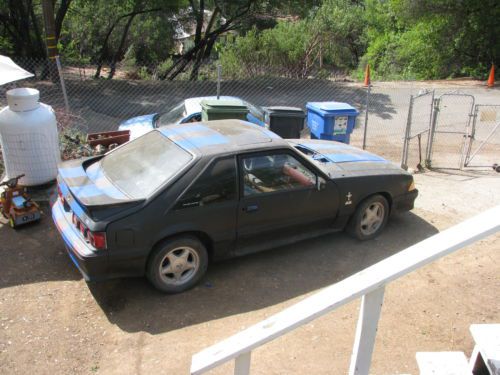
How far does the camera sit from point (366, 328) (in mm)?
1953

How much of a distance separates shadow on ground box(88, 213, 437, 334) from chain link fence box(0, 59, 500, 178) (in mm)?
4772

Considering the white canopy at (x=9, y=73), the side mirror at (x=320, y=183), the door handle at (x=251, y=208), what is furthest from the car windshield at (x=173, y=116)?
the door handle at (x=251, y=208)

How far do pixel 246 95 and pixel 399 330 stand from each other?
11.6 metres

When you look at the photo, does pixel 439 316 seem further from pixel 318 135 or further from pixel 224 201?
pixel 318 135

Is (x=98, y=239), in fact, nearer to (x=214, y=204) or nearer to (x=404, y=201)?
(x=214, y=204)

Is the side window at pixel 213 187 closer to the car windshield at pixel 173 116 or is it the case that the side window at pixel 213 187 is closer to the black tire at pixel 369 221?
the black tire at pixel 369 221

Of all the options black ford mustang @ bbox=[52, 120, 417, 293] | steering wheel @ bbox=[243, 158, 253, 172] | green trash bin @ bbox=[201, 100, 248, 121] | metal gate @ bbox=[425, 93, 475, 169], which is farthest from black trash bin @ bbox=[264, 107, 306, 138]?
steering wheel @ bbox=[243, 158, 253, 172]

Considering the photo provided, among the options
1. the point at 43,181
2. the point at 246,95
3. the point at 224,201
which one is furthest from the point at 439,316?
the point at 246,95

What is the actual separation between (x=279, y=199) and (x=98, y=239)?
72.9 inches

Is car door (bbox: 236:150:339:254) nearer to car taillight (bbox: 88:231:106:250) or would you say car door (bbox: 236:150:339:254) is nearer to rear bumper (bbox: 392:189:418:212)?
rear bumper (bbox: 392:189:418:212)

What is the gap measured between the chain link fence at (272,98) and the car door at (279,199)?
5122 millimetres

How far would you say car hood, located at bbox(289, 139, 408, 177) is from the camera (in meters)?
5.74

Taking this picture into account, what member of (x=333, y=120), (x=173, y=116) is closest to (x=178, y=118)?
(x=173, y=116)

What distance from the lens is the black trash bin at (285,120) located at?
28.0 ft
